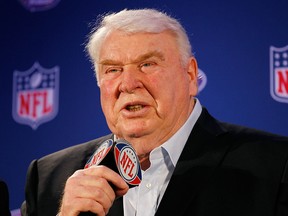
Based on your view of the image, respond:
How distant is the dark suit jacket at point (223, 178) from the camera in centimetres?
107

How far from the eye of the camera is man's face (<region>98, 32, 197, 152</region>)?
1.11m

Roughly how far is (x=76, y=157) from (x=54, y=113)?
2.16 ft

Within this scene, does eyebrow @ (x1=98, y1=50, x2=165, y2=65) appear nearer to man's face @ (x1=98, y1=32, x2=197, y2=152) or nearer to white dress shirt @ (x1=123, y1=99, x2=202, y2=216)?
man's face @ (x1=98, y1=32, x2=197, y2=152)

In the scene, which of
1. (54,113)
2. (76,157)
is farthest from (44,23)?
(76,157)

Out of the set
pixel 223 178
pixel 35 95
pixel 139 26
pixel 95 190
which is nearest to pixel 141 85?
pixel 139 26

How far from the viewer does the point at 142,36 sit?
1.14 meters

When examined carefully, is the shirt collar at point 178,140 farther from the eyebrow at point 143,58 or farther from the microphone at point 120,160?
the microphone at point 120,160

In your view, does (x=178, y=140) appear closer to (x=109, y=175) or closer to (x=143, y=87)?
(x=143, y=87)

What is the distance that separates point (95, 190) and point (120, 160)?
0.22 feet

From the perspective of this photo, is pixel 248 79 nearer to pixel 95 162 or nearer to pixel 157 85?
pixel 157 85

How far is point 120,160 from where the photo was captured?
→ 84 centimetres

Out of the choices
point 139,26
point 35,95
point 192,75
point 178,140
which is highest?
point 139,26

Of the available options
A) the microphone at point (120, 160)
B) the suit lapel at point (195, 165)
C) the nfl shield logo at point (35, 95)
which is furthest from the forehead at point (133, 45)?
the nfl shield logo at point (35, 95)

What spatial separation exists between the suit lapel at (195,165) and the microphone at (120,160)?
22 centimetres
